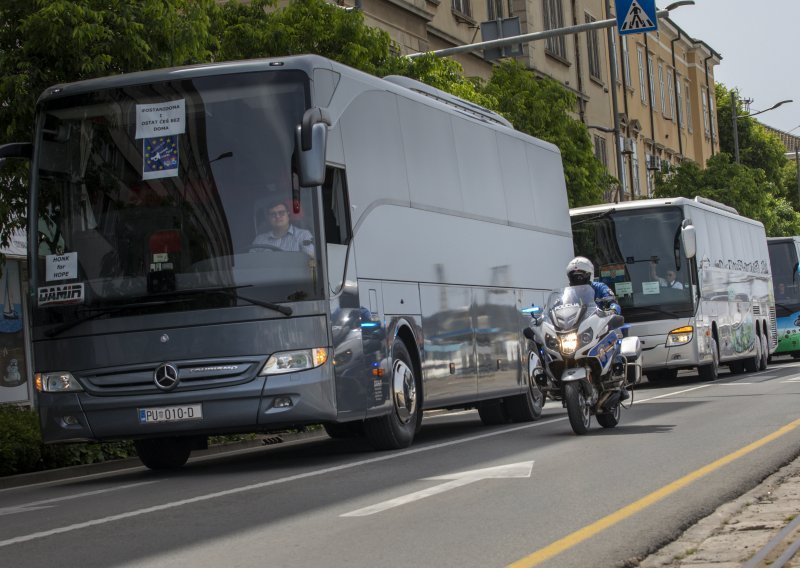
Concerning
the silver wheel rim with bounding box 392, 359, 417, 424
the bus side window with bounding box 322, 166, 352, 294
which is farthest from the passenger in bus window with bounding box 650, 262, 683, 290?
the bus side window with bounding box 322, 166, 352, 294

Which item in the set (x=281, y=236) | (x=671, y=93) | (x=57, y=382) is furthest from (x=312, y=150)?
(x=671, y=93)

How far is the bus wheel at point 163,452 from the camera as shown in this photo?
1564 cm

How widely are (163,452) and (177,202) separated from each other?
10.5 feet

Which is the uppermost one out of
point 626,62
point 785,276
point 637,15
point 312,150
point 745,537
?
point 626,62

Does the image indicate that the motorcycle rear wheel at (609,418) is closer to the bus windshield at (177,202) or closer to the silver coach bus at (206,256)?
the silver coach bus at (206,256)

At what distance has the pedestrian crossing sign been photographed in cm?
2564

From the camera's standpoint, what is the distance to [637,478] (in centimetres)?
1129

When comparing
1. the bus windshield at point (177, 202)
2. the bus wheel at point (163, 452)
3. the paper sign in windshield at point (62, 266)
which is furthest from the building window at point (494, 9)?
the paper sign in windshield at point (62, 266)

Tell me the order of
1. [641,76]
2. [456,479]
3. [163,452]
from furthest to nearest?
[641,76] → [163,452] → [456,479]

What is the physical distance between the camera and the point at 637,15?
25688 mm

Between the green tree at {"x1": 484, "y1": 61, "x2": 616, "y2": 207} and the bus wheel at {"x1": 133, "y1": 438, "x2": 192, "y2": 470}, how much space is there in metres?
19.8

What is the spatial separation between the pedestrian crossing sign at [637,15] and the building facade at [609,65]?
5.91 m

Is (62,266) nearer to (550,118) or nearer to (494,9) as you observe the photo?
(550,118)

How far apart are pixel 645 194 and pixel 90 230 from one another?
169 feet
